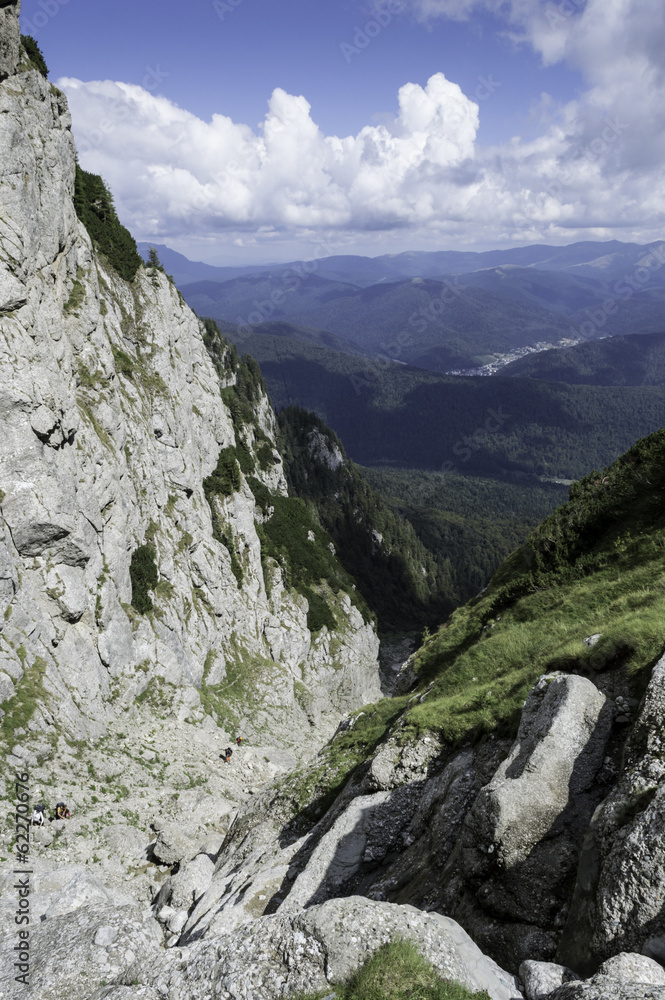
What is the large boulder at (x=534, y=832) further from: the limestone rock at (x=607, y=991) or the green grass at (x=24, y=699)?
the green grass at (x=24, y=699)

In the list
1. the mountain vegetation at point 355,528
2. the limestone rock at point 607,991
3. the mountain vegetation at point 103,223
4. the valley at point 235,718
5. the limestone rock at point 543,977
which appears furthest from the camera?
the mountain vegetation at point 355,528

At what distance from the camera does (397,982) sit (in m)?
7.30

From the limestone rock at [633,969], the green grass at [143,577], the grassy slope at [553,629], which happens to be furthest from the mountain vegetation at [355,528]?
the limestone rock at [633,969]

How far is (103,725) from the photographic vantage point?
3366 cm

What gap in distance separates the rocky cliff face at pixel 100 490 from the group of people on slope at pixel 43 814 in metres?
4.20

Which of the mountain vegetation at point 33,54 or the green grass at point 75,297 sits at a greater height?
the mountain vegetation at point 33,54

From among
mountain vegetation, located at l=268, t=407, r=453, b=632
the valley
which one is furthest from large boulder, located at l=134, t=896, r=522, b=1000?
mountain vegetation, located at l=268, t=407, r=453, b=632

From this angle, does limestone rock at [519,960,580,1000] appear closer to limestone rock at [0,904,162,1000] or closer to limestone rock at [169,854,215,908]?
limestone rock at [0,904,162,1000]

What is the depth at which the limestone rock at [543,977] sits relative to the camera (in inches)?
271

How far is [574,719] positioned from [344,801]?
9.32 meters

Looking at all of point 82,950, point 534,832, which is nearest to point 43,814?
point 82,950

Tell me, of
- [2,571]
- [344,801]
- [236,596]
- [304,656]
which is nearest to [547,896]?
[344,801]

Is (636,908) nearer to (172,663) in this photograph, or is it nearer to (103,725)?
(103,725)

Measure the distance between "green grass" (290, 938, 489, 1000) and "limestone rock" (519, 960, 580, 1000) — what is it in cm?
66
